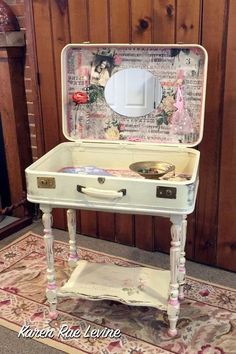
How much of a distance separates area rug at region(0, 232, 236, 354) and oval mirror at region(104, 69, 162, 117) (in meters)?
→ 0.84

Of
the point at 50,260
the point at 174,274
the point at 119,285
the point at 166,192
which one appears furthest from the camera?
the point at 119,285

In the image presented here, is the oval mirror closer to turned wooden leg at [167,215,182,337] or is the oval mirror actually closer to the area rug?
turned wooden leg at [167,215,182,337]

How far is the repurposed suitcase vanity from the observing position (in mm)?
1638

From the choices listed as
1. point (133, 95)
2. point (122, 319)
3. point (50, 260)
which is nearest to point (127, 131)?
A: point (133, 95)

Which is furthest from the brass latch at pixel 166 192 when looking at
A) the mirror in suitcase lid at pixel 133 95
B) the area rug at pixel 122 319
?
the area rug at pixel 122 319

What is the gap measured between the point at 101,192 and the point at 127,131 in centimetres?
48

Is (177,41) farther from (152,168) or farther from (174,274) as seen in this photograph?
(174,274)

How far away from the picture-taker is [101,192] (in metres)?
1.43

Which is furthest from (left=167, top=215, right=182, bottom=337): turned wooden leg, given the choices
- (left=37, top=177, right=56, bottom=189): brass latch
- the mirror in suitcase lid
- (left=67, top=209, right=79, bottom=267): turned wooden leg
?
(left=67, top=209, right=79, bottom=267): turned wooden leg

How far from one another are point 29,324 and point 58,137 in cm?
103

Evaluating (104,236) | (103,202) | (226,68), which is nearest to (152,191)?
(103,202)

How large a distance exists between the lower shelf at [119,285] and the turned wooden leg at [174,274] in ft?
0.14

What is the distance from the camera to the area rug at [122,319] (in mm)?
1580

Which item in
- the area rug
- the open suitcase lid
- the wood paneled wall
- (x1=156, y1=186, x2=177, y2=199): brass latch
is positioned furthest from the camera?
the wood paneled wall
